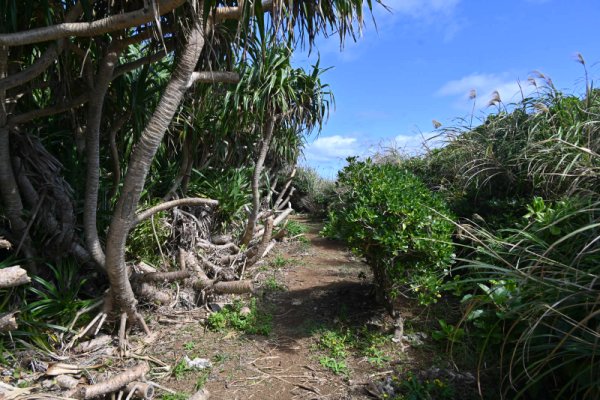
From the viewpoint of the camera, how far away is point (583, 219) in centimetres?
248

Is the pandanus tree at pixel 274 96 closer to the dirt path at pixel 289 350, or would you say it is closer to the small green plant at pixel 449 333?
the dirt path at pixel 289 350

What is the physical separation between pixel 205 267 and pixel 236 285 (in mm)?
821

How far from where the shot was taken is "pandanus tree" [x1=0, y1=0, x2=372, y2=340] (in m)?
2.43

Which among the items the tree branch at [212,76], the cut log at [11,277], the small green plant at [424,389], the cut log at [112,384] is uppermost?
the tree branch at [212,76]

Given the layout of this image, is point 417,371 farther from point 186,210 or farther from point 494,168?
point 186,210

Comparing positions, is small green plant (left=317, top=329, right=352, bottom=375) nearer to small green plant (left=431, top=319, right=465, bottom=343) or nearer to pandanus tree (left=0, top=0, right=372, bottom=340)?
small green plant (left=431, top=319, right=465, bottom=343)

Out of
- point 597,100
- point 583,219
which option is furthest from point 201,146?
point 597,100

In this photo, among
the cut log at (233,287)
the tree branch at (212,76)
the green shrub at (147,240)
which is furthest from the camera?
the green shrub at (147,240)

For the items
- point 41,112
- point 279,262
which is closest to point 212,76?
point 41,112

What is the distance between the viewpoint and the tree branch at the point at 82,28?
2.04 m

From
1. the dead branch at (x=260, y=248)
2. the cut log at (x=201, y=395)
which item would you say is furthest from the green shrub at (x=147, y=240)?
the cut log at (x=201, y=395)

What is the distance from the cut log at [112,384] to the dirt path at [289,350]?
274 mm

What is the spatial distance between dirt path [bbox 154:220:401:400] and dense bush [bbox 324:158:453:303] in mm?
639

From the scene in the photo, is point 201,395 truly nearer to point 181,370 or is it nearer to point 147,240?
point 181,370
